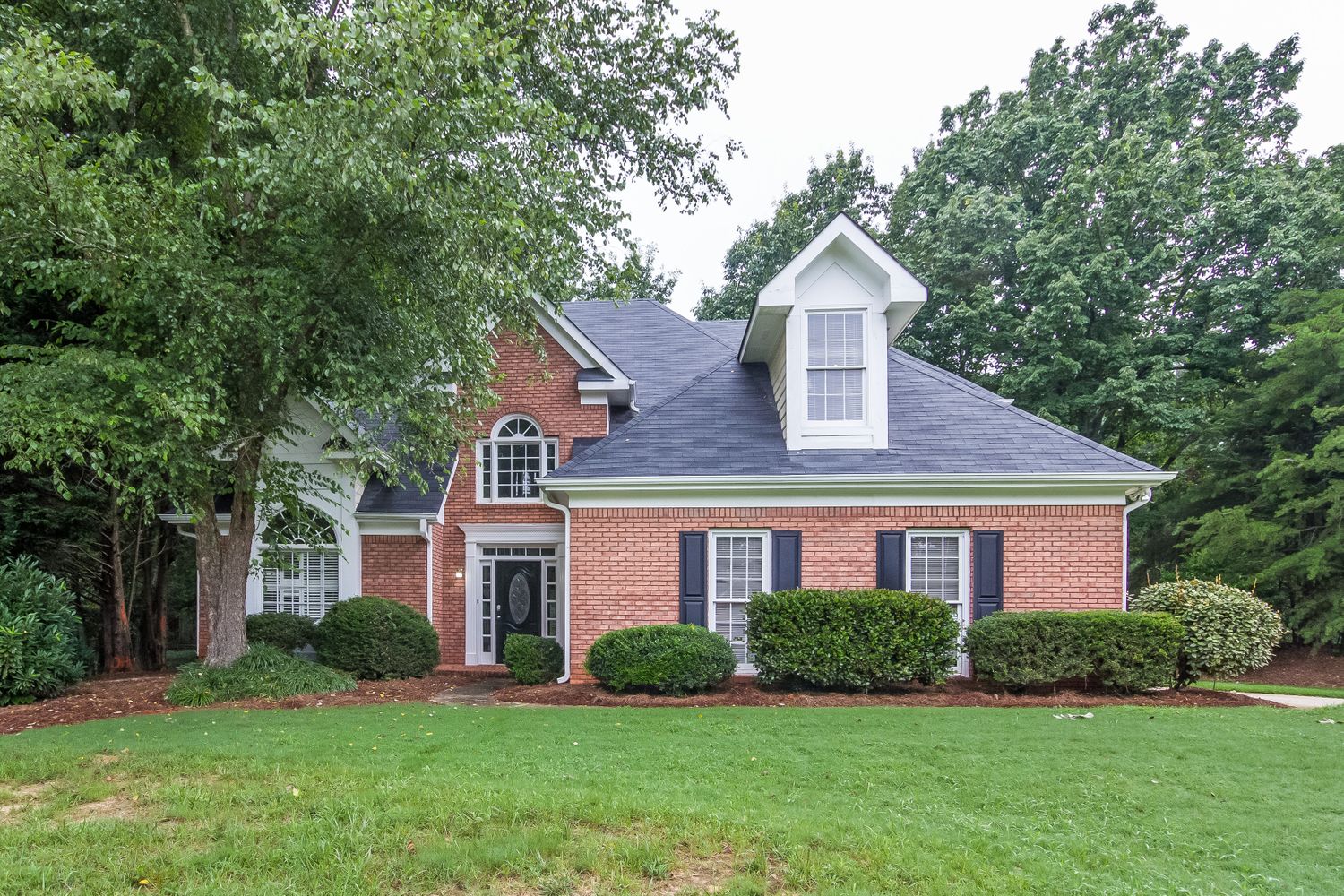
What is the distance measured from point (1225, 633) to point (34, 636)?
1621 centimetres

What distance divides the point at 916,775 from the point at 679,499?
5.56 meters

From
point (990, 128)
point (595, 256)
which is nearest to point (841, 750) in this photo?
point (595, 256)

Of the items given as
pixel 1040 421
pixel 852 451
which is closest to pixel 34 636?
pixel 852 451

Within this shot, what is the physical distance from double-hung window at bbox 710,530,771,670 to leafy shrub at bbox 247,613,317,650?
6.61 meters

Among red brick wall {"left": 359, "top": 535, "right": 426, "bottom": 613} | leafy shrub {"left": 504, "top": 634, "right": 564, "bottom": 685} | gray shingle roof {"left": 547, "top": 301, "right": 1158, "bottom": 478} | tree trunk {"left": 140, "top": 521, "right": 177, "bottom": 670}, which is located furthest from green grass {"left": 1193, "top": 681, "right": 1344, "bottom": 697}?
tree trunk {"left": 140, "top": 521, "right": 177, "bottom": 670}

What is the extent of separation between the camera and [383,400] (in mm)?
8594

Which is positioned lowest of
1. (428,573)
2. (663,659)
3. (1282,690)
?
(1282,690)

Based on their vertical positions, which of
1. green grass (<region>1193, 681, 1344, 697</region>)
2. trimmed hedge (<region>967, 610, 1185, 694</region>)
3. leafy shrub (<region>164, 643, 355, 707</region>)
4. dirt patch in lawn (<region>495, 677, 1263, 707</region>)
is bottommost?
green grass (<region>1193, 681, 1344, 697</region>)

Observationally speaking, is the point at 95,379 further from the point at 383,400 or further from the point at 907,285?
the point at 907,285

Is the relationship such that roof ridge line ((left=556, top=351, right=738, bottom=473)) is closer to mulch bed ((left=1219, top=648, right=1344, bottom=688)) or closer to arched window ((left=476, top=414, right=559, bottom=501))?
arched window ((left=476, top=414, right=559, bottom=501))

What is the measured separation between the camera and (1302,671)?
15.9 metres

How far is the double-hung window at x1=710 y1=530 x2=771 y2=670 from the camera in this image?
10.6m

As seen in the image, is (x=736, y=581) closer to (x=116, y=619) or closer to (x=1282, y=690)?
(x=1282, y=690)

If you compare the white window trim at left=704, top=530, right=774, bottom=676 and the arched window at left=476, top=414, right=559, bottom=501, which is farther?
the arched window at left=476, top=414, right=559, bottom=501
